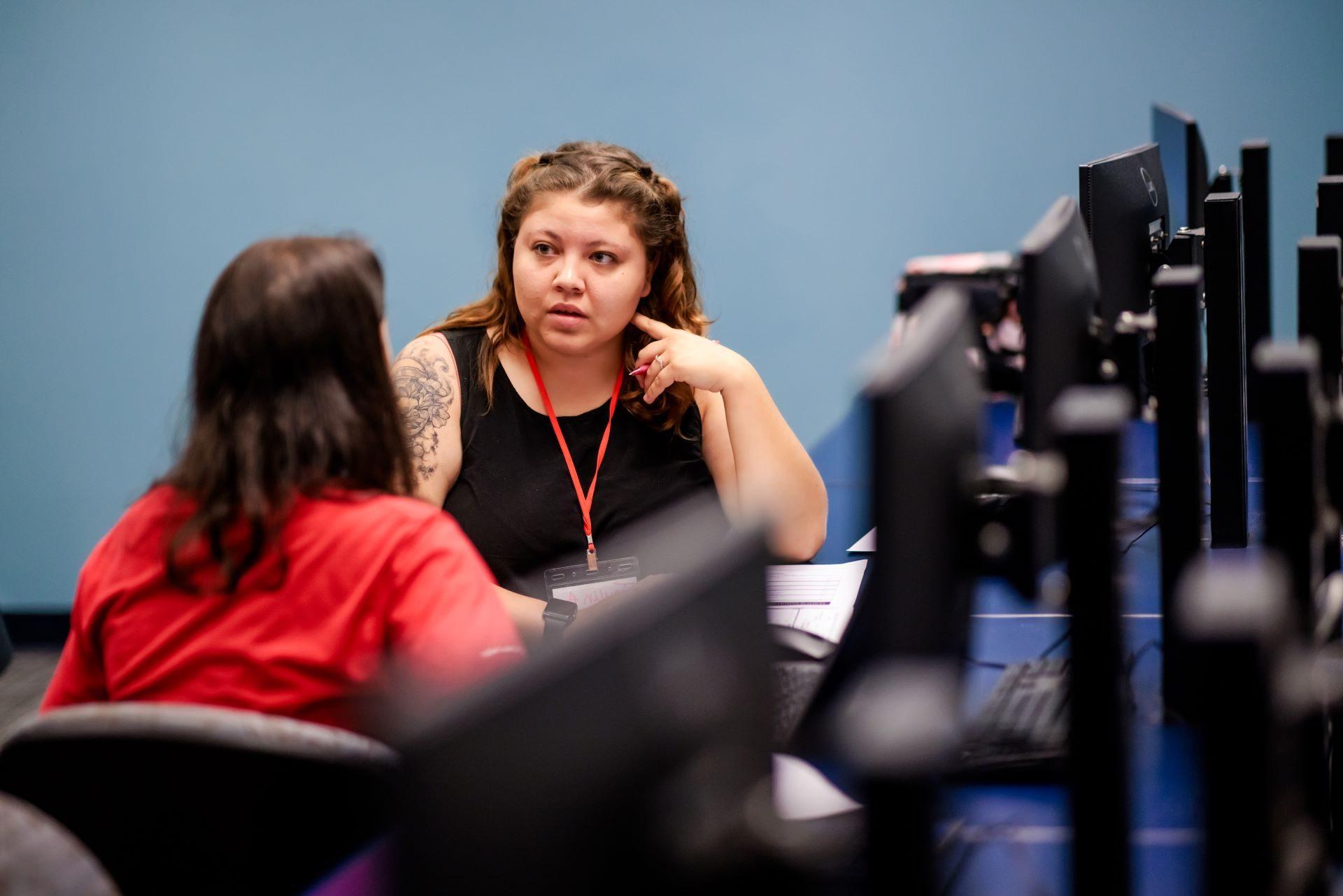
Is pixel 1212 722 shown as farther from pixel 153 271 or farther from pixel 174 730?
pixel 153 271

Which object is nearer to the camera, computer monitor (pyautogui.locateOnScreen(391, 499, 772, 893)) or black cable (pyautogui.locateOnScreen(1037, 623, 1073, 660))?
computer monitor (pyautogui.locateOnScreen(391, 499, 772, 893))

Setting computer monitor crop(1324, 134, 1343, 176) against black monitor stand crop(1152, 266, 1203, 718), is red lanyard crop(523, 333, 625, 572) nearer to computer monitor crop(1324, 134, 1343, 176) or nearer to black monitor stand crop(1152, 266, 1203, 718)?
black monitor stand crop(1152, 266, 1203, 718)

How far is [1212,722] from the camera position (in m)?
→ 0.59

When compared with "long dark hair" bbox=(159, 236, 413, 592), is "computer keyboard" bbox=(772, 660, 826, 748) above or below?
below

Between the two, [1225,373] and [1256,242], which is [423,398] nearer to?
[1225,373]

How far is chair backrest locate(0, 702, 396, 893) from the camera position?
3.15ft

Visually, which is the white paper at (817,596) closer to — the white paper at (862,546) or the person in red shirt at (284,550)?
the white paper at (862,546)

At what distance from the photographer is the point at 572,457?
206cm

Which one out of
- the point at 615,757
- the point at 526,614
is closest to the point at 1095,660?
the point at 615,757

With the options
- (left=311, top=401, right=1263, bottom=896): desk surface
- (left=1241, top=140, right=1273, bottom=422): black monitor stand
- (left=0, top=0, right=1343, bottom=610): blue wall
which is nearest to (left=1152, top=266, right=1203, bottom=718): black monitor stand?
(left=311, top=401, right=1263, bottom=896): desk surface

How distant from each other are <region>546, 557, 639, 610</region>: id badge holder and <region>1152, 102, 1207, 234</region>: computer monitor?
1.20 meters

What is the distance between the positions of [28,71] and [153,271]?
63 cm

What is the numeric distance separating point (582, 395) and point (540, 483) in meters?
0.17

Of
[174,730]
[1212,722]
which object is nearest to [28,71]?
[174,730]
